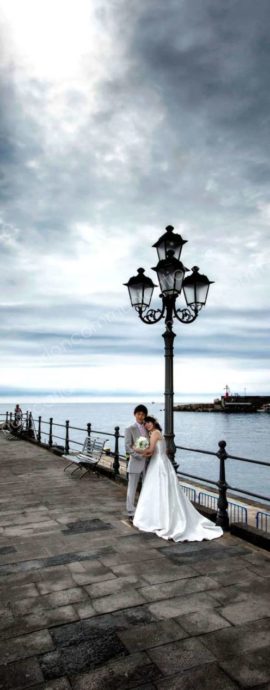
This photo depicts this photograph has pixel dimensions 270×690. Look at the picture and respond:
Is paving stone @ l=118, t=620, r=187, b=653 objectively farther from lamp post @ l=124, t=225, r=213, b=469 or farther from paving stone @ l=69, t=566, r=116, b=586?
lamp post @ l=124, t=225, r=213, b=469

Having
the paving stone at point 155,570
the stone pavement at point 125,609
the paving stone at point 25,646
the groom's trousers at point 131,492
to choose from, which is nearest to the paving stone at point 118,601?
the stone pavement at point 125,609

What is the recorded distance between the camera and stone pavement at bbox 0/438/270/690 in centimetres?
315

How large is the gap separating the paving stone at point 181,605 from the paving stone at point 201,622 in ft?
0.28

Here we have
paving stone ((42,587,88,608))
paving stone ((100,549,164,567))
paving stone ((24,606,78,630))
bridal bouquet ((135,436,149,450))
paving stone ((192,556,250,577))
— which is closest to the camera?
paving stone ((24,606,78,630))

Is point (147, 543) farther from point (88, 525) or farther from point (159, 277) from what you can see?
point (159, 277)

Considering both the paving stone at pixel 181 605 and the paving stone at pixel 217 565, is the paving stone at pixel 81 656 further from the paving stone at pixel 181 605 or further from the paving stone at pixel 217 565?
the paving stone at pixel 217 565

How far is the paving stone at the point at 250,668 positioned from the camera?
3.06m

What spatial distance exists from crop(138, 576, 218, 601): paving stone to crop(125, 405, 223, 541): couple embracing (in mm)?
1364

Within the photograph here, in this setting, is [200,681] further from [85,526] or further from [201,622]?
[85,526]

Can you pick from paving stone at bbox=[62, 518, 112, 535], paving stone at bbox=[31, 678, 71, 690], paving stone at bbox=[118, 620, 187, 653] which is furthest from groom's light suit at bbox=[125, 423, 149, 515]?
paving stone at bbox=[31, 678, 71, 690]

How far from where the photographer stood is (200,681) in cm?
306

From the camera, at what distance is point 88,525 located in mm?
6809

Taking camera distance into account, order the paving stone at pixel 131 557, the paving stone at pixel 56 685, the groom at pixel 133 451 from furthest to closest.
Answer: the groom at pixel 133 451 < the paving stone at pixel 131 557 < the paving stone at pixel 56 685

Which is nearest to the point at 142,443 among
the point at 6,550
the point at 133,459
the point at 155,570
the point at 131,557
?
the point at 133,459
